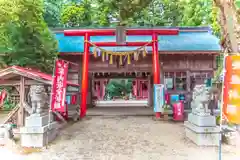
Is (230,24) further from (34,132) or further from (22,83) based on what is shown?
(22,83)

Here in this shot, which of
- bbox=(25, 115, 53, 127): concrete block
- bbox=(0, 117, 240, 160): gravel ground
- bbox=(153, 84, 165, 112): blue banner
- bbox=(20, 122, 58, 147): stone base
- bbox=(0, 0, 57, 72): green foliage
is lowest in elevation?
bbox=(0, 117, 240, 160): gravel ground

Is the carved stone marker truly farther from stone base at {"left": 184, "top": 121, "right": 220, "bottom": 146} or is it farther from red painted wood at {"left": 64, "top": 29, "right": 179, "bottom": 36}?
red painted wood at {"left": 64, "top": 29, "right": 179, "bottom": 36}

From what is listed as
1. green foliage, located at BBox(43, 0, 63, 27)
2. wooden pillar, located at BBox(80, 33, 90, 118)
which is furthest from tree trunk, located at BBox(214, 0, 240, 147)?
green foliage, located at BBox(43, 0, 63, 27)

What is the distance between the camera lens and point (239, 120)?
4305 millimetres

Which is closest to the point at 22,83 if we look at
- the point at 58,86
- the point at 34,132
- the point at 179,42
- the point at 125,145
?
the point at 58,86

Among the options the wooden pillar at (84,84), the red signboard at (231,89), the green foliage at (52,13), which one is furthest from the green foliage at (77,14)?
the red signboard at (231,89)

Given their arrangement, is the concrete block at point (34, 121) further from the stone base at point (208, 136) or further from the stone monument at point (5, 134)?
the stone base at point (208, 136)

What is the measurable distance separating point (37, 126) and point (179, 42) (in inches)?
433

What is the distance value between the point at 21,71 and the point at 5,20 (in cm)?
360

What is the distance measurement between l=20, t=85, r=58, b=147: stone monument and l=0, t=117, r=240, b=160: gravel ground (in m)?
0.39

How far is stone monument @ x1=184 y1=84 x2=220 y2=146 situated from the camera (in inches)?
281

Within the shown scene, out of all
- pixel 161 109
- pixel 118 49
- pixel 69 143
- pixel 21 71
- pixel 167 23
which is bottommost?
pixel 69 143

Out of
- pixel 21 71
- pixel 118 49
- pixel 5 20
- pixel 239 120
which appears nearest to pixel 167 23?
pixel 118 49

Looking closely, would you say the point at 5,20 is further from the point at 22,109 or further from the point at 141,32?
the point at 141,32
